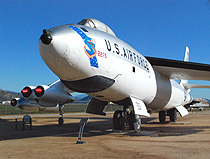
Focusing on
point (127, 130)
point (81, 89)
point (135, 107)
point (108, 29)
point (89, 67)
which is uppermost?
point (108, 29)

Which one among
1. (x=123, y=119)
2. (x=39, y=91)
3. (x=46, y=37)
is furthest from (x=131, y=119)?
(x=39, y=91)

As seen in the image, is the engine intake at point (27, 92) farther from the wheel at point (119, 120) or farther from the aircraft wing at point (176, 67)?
the aircraft wing at point (176, 67)

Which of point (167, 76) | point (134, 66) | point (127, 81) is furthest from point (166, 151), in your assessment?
point (167, 76)

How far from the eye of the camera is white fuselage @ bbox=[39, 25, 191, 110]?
711 cm

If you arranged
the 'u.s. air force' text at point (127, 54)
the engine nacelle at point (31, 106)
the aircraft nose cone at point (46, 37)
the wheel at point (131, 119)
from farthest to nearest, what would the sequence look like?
1. the engine nacelle at point (31, 106)
2. the wheel at point (131, 119)
3. the 'u.s. air force' text at point (127, 54)
4. the aircraft nose cone at point (46, 37)

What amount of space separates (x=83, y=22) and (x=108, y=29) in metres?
1.29

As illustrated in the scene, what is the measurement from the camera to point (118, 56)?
28.9ft

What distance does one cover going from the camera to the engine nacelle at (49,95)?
1480 cm

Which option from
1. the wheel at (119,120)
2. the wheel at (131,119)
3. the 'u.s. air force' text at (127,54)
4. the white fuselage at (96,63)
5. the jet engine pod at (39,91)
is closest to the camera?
the white fuselage at (96,63)

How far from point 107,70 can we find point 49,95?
7657mm

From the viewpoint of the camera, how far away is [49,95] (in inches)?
584

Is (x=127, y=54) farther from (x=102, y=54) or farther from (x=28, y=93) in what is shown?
(x=28, y=93)

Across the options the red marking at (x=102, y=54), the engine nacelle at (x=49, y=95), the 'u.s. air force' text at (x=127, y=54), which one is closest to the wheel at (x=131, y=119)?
the 'u.s. air force' text at (x=127, y=54)

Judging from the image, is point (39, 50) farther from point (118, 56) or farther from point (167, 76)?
point (167, 76)
